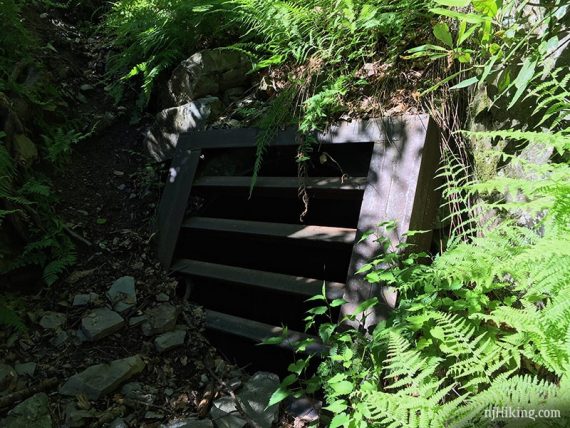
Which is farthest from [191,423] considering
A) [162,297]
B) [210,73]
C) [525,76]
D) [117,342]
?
[210,73]

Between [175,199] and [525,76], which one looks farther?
[175,199]

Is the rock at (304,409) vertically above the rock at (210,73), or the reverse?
the rock at (210,73)

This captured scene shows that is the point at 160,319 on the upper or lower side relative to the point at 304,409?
upper

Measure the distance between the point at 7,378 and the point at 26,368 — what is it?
12 centimetres

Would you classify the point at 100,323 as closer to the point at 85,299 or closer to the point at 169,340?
the point at 85,299

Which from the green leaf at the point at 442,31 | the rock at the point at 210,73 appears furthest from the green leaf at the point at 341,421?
the rock at the point at 210,73

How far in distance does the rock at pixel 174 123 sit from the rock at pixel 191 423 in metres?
2.09

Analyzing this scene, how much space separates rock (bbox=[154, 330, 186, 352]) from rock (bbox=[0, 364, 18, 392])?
0.72m

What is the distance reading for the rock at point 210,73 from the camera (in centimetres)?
348

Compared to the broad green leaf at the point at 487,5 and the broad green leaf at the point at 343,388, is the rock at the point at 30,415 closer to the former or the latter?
the broad green leaf at the point at 343,388

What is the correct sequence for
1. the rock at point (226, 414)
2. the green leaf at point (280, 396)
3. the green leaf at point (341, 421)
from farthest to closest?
the rock at point (226, 414) → the green leaf at point (280, 396) → the green leaf at point (341, 421)

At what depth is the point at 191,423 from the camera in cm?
209

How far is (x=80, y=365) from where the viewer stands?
241 centimetres

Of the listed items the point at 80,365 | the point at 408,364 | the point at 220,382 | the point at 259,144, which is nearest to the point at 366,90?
the point at 259,144
